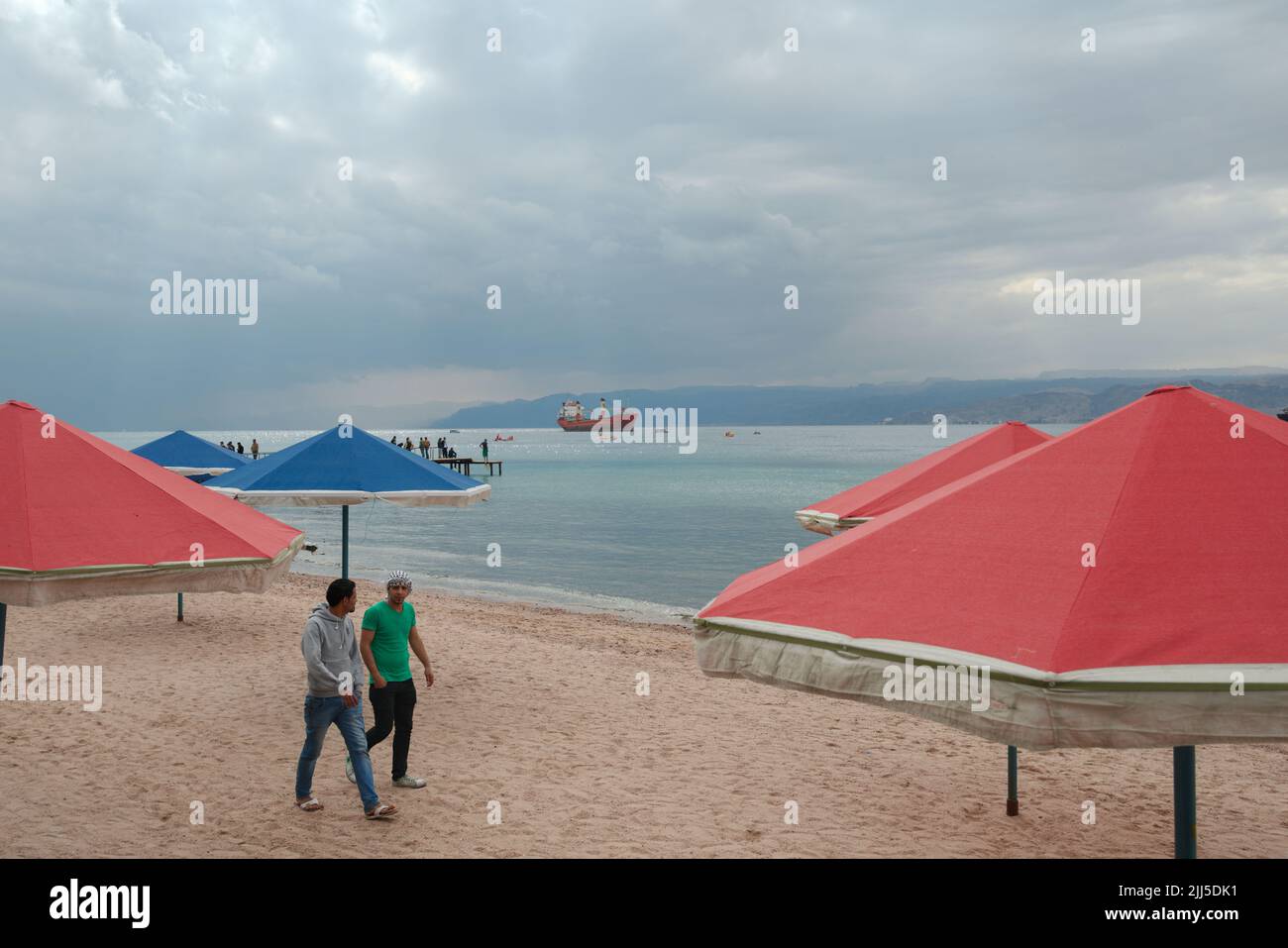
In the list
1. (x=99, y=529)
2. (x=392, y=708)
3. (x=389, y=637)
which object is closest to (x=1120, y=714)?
(x=99, y=529)

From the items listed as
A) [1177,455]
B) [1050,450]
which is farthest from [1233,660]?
[1050,450]

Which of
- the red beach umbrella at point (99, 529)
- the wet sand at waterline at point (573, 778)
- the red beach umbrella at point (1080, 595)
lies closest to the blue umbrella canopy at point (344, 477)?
the wet sand at waterline at point (573, 778)

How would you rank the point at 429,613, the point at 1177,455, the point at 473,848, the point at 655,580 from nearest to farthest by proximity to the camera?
the point at 1177,455 → the point at 473,848 → the point at 429,613 → the point at 655,580

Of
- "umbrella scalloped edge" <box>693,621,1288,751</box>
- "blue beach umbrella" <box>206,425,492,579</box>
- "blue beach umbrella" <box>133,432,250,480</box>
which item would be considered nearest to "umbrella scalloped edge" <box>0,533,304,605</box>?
"umbrella scalloped edge" <box>693,621,1288,751</box>

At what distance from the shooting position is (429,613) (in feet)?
63.4

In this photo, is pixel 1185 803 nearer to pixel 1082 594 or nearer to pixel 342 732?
pixel 1082 594

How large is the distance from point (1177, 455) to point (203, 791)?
7.55 meters

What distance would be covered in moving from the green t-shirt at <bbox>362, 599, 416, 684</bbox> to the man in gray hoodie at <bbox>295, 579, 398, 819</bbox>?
33 centimetres

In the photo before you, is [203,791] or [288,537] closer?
[288,537]

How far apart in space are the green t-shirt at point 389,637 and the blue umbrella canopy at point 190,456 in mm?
12204

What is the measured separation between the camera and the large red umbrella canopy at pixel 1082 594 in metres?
2.78
